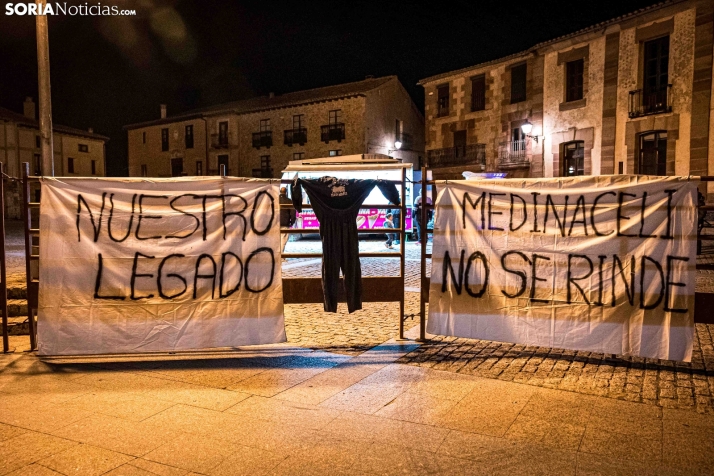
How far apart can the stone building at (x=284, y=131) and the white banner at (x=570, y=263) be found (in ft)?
121

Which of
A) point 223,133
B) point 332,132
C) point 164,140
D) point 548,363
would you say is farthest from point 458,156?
point 164,140

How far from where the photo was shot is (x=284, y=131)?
154ft

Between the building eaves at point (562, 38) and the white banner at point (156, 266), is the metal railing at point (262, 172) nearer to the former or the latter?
the building eaves at point (562, 38)

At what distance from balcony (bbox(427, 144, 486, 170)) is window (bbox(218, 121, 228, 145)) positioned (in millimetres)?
22385

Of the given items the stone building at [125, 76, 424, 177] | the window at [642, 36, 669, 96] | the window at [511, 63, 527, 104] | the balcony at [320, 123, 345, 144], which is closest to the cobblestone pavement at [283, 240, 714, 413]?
the window at [642, 36, 669, 96]

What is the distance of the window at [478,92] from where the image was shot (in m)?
33.0

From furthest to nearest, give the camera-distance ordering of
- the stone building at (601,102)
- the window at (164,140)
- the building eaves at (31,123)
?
the window at (164,140)
the building eaves at (31,123)
the stone building at (601,102)

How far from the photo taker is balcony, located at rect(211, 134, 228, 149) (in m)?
50.6

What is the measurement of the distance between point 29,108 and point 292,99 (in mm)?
27502

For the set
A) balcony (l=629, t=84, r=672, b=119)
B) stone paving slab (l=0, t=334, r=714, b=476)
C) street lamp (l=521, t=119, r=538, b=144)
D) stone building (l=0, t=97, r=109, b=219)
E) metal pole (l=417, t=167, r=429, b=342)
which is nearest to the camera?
stone paving slab (l=0, t=334, r=714, b=476)

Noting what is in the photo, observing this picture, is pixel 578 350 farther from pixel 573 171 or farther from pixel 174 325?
pixel 573 171

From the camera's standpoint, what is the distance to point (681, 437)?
12.9 ft

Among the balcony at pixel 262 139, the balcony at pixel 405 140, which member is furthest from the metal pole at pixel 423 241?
the balcony at pixel 262 139

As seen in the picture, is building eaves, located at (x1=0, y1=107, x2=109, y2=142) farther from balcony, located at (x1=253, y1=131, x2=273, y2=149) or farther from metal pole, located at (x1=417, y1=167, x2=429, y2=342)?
metal pole, located at (x1=417, y1=167, x2=429, y2=342)
